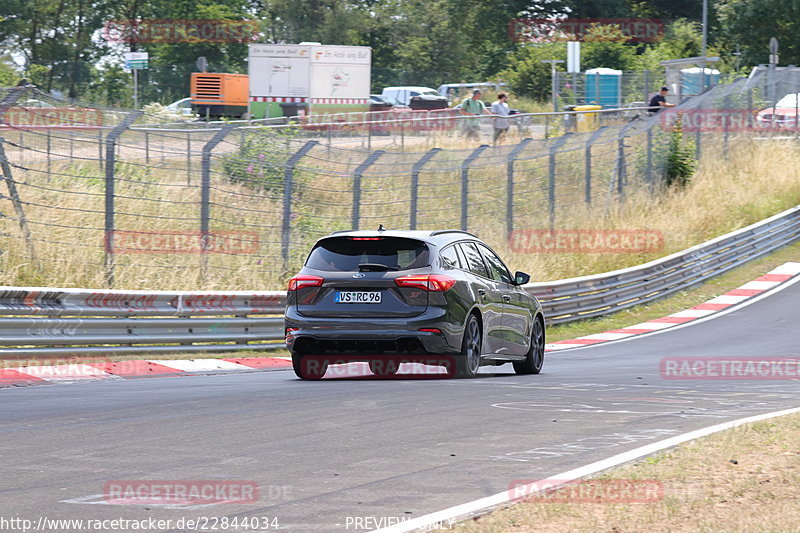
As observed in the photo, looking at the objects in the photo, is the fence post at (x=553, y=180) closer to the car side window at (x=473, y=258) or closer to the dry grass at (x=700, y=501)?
the car side window at (x=473, y=258)

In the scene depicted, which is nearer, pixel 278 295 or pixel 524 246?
pixel 278 295

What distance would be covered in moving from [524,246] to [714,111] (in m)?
12.1

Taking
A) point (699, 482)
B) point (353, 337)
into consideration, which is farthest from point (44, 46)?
point (699, 482)

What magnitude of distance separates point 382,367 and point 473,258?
5.10ft

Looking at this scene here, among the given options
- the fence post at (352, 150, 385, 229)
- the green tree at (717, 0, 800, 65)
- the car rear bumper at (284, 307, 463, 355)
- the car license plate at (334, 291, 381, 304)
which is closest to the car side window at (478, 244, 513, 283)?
the car rear bumper at (284, 307, 463, 355)

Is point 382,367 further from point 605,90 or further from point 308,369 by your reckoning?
point 605,90

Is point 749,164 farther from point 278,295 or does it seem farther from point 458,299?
point 458,299

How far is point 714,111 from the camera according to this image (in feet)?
114

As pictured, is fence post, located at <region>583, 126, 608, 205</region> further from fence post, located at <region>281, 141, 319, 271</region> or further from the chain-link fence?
fence post, located at <region>281, 141, 319, 271</region>

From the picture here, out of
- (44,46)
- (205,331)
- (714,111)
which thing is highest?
(44,46)

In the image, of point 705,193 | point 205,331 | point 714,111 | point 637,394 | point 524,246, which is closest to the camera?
point 637,394

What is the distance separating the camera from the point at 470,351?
1216 centimetres

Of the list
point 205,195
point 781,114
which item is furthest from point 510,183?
point 781,114

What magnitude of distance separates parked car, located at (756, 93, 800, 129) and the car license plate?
2873 cm
